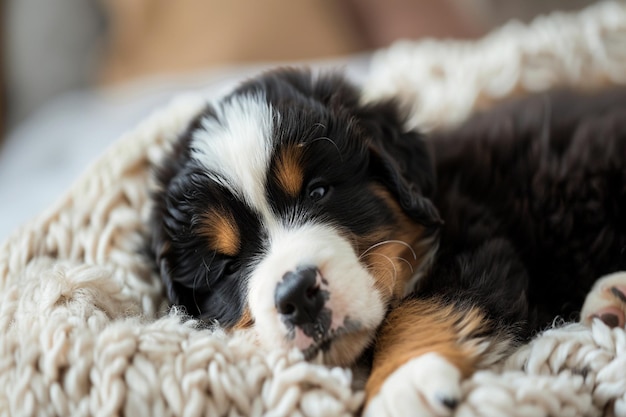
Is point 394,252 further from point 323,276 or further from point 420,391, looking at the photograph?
point 420,391

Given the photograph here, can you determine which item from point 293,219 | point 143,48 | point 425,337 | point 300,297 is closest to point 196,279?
point 293,219

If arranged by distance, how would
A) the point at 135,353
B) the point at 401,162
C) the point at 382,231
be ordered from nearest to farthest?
the point at 135,353 → the point at 382,231 → the point at 401,162

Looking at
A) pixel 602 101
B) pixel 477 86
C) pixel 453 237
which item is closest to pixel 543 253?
pixel 453 237

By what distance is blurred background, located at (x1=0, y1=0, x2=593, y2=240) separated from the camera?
4.29m

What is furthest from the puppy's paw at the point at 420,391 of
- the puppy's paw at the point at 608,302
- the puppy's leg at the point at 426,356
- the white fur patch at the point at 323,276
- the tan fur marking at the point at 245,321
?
the puppy's paw at the point at 608,302

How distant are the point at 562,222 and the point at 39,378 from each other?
70.1 inches

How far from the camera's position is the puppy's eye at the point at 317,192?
6.68 ft

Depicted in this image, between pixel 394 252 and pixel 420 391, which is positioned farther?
pixel 394 252

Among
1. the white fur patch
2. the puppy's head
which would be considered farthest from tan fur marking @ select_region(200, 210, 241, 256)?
the white fur patch

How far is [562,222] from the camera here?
2.34 metres

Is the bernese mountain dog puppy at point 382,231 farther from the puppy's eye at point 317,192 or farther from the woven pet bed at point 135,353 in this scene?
the woven pet bed at point 135,353

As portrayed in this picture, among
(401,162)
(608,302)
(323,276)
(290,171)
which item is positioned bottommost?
(608,302)

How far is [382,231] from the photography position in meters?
2.07

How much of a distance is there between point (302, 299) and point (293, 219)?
332 mm
